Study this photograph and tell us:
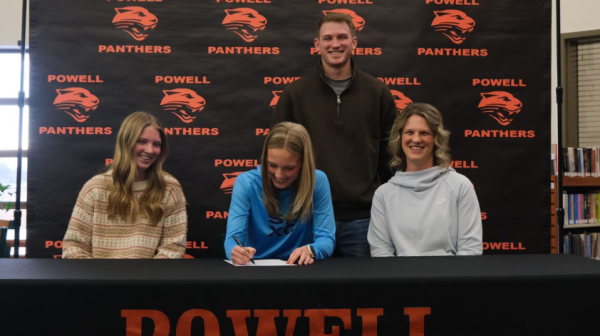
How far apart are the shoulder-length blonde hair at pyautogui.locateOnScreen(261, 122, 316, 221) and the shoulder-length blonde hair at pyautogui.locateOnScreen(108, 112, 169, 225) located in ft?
1.99

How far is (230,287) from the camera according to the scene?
1.27 m

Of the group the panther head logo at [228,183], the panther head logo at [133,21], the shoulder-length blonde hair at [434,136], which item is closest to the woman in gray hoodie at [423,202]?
the shoulder-length blonde hair at [434,136]

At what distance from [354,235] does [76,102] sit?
1856mm

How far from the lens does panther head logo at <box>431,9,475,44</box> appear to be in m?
3.15

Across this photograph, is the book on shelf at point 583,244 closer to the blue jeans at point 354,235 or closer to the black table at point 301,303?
the blue jeans at point 354,235

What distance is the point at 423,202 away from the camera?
201cm

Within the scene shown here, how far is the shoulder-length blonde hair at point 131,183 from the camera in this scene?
7.14ft

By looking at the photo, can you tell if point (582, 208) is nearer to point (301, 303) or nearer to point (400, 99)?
point (400, 99)

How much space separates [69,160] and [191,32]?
106 cm

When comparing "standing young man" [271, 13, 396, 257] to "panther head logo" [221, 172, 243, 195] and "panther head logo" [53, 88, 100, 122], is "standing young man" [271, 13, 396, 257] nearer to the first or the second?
"panther head logo" [221, 172, 243, 195]

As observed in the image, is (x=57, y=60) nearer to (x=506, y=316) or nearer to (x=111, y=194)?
(x=111, y=194)

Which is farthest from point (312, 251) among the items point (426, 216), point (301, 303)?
point (426, 216)

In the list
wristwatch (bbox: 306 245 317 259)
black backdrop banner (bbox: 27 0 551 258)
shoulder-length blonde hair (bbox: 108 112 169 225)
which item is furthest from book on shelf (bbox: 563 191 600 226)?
shoulder-length blonde hair (bbox: 108 112 169 225)

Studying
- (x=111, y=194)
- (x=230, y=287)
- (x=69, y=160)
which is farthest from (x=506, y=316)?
(x=69, y=160)
